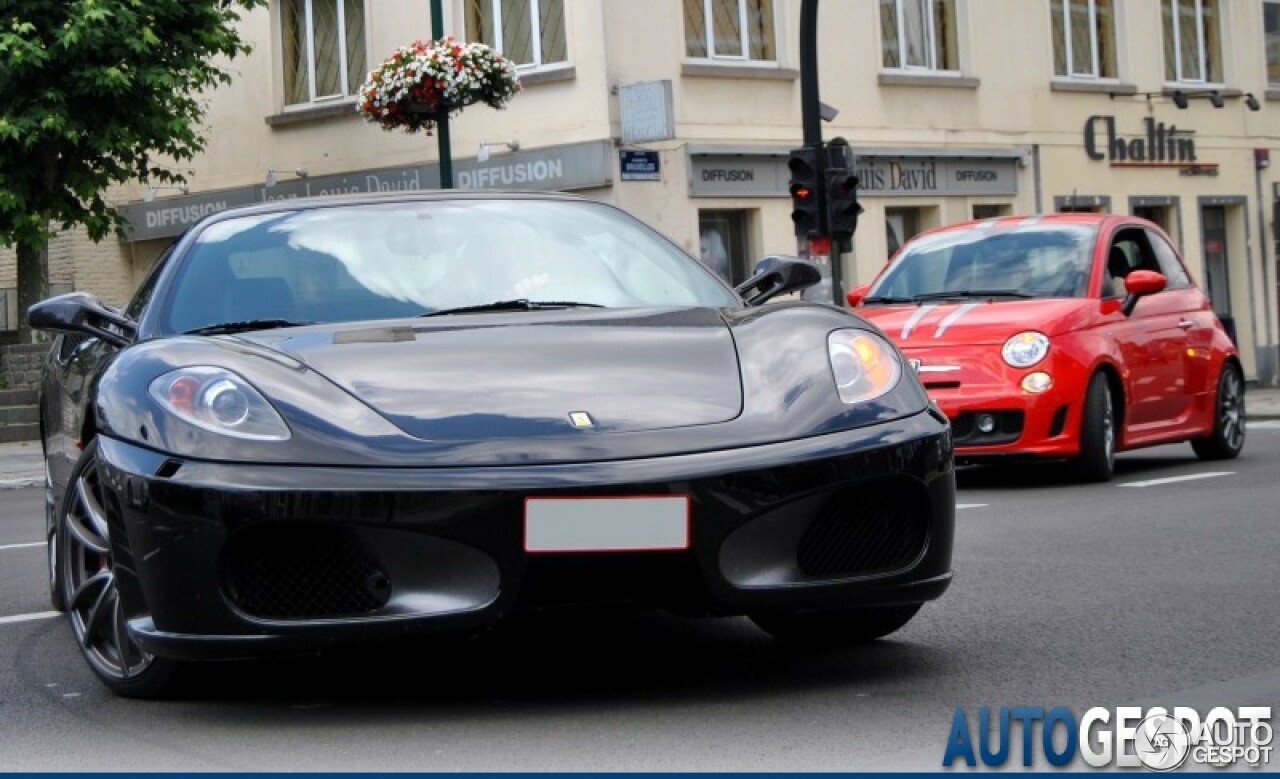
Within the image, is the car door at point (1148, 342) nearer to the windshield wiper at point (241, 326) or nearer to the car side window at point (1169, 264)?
the car side window at point (1169, 264)

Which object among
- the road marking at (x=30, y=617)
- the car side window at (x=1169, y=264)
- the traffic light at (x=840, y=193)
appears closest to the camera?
the road marking at (x=30, y=617)

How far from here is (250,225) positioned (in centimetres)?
625

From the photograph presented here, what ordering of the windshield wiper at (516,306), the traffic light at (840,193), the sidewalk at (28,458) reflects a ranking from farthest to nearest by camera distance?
the traffic light at (840,193) < the sidewalk at (28,458) < the windshield wiper at (516,306)

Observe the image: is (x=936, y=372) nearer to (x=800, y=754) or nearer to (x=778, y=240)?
(x=800, y=754)

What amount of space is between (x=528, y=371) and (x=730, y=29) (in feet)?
72.0

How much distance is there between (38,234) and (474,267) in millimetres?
20491

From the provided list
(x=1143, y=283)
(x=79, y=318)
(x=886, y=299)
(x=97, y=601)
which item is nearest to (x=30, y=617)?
(x=79, y=318)

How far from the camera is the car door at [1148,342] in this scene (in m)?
12.8

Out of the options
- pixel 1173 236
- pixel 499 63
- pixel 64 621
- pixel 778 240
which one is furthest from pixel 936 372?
pixel 1173 236

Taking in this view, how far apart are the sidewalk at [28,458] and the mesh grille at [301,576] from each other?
12690 millimetres

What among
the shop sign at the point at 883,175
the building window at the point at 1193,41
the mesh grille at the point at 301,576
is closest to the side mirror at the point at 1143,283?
the mesh grille at the point at 301,576

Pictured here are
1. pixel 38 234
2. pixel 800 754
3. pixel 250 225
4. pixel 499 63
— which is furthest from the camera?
pixel 38 234

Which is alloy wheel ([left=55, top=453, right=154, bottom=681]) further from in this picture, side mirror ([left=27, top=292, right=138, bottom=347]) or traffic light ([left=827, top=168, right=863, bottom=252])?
traffic light ([left=827, top=168, right=863, bottom=252])

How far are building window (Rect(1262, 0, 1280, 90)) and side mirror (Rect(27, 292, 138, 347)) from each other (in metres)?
32.0
